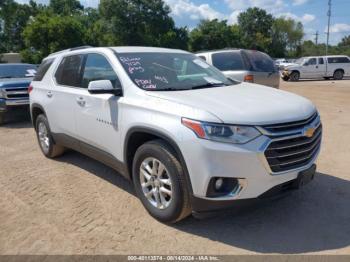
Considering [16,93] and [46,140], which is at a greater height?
[16,93]

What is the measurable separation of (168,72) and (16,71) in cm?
830

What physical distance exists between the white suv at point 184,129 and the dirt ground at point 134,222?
312 mm

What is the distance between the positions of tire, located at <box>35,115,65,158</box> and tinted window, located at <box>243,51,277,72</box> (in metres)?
5.22

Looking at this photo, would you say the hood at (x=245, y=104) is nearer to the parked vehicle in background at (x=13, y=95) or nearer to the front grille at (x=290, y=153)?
the front grille at (x=290, y=153)

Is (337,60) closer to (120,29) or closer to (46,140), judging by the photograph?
(46,140)

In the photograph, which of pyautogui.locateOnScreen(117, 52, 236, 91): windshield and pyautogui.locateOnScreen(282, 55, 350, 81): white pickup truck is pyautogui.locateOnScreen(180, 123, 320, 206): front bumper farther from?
pyautogui.locateOnScreen(282, 55, 350, 81): white pickup truck

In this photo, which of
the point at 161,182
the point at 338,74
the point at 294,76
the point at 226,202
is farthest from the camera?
the point at 338,74

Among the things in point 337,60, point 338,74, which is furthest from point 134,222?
point 338,74

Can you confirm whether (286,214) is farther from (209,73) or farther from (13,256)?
(13,256)

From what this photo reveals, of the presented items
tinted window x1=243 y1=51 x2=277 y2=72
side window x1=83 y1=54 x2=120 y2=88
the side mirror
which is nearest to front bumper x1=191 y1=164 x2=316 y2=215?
the side mirror

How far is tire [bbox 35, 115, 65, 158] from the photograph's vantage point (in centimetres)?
596

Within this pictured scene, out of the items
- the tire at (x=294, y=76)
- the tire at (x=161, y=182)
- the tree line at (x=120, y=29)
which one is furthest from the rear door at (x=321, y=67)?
the tree line at (x=120, y=29)

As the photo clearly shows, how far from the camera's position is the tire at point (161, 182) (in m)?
3.47

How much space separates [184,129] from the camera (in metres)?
3.33
